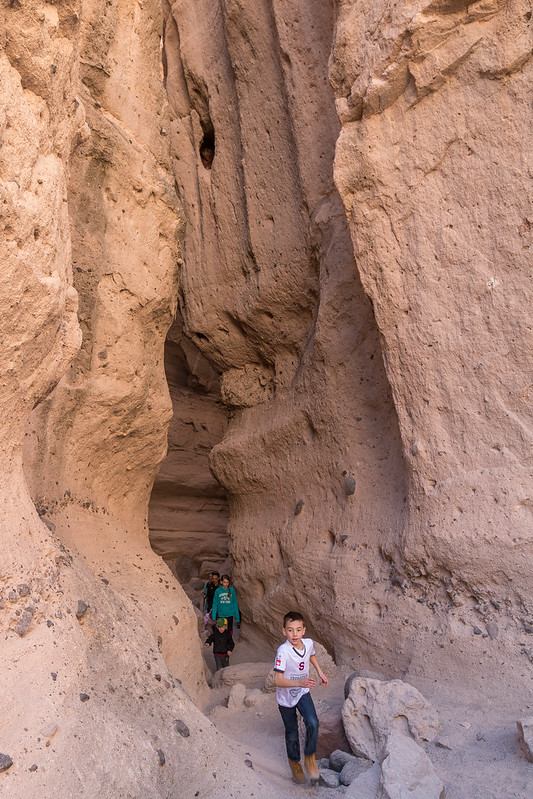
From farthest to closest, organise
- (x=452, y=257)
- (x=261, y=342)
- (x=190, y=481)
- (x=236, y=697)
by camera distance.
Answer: (x=190, y=481), (x=261, y=342), (x=236, y=697), (x=452, y=257)

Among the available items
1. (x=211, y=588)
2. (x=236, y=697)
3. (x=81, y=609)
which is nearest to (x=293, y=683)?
(x=81, y=609)

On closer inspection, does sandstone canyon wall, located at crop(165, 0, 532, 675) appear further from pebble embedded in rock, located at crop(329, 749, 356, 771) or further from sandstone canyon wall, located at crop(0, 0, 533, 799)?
pebble embedded in rock, located at crop(329, 749, 356, 771)

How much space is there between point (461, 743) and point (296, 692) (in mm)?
766

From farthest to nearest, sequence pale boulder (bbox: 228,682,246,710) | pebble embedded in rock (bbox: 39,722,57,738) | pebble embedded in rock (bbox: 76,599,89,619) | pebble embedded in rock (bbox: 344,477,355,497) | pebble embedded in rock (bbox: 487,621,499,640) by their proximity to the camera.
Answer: pebble embedded in rock (bbox: 344,477,355,497)
pale boulder (bbox: 228,682,246,710)
pebble embedded in rock (bbox: 487,621,499,640)
pebble embedded in rock (bbox: 76,599,89,619)
pebble embedded in rock (bbox: 39,722,57,738)

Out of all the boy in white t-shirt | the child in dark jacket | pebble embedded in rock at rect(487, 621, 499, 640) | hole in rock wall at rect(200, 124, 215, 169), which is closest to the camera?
the boy in white t-shirt

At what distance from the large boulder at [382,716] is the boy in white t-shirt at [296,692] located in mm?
267

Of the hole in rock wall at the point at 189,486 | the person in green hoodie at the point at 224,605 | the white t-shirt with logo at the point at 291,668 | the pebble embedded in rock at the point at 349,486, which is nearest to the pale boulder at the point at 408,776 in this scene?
the white t-shirt with logo at the point at 291,668

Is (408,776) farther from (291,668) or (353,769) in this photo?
(291,668)

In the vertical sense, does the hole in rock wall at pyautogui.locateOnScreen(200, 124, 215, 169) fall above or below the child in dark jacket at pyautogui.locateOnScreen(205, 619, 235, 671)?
above

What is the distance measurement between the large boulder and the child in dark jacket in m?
2.32

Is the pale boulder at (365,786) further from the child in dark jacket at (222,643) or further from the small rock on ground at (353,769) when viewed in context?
the child in dark jacket at (222,643)

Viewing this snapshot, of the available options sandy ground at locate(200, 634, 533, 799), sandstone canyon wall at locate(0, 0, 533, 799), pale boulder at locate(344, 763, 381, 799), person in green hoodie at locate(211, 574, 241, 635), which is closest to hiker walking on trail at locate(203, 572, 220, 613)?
A: sandstone canyon wall at locate(0, 0, 533, 799)

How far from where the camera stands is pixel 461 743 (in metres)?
2.86

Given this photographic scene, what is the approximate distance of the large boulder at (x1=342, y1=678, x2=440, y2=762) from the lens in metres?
2.90
